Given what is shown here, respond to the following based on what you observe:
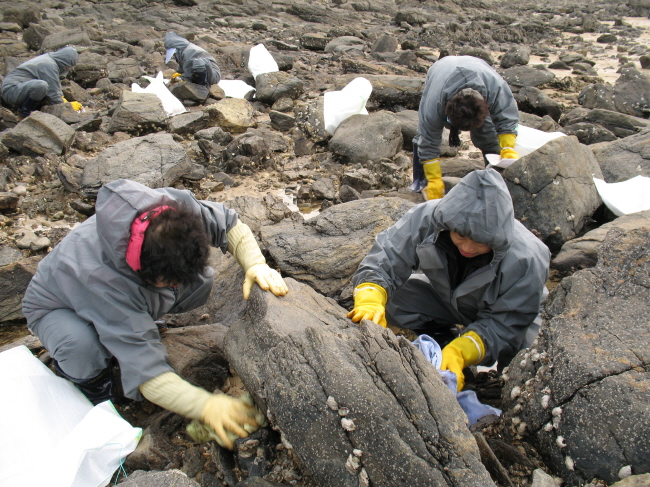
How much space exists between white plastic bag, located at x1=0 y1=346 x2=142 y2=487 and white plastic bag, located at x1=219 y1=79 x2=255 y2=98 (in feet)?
21.0

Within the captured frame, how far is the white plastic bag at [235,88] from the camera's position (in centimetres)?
775

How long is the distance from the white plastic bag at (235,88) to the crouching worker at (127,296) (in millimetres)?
6020

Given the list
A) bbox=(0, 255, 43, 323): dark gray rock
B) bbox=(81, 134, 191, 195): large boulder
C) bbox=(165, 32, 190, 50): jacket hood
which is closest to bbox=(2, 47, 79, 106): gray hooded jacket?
bbox=(165, 32, 190, 50): jacket hood

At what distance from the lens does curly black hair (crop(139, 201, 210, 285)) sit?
173 centimetres

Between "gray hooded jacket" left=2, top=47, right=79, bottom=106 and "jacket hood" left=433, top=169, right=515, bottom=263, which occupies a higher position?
"jacket hood" left=433, top=169, right=515, bottom=263

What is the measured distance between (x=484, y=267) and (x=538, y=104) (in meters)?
5.56

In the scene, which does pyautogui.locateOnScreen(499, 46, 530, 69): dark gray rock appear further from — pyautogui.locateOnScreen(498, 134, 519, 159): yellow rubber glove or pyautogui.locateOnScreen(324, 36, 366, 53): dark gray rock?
pyautogui.locateOnScreen(498, 134, 519, 159): yellow rubber glove

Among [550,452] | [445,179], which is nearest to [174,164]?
[445,179]

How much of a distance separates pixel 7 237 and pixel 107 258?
9.35ft

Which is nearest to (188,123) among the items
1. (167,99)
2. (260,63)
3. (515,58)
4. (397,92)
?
(167,99)

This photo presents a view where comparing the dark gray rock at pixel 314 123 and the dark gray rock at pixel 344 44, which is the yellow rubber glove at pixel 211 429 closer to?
the dark gray rock at pixel 314 123

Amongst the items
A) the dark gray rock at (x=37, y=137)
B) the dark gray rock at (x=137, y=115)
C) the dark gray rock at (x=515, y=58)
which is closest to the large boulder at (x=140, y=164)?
the dark gray rock at (x=37, y=137)

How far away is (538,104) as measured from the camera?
683cm

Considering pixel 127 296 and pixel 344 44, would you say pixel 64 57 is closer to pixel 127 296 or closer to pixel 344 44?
pixel 344 44
